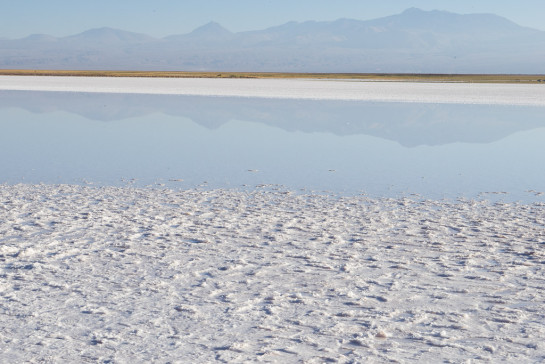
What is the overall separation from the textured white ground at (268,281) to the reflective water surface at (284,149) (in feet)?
5.17

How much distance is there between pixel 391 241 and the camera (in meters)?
5.97

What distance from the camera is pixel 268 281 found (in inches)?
189

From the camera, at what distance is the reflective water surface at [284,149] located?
→ 9.15m

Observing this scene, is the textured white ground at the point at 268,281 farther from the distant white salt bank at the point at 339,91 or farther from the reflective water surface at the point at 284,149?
the distant white salt bank at the point at 339,91

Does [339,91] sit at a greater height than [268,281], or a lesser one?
greater

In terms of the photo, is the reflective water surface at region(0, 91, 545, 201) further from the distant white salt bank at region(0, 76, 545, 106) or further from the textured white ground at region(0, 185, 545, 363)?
the distant white salt bank at region(0, 76, 545, 106)

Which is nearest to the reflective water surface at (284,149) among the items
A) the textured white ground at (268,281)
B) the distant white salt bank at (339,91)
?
the textured white ground at (268,281)

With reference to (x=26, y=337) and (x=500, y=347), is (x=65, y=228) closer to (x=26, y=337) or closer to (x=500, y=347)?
(x=26, y=337)

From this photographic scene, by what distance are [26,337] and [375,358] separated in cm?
193

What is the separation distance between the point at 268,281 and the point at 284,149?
8018 millimetres

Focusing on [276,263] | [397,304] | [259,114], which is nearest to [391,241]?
[276,263]

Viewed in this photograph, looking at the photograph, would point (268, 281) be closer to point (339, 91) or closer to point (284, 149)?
point (284, 149)

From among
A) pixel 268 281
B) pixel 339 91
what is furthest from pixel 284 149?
pixel 339 91

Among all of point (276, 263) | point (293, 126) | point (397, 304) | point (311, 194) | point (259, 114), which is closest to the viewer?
point (397, 304)
